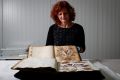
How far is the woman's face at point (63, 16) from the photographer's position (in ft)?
4.78

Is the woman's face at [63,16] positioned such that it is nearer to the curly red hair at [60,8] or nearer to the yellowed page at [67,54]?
the curly red hair at [60,8]

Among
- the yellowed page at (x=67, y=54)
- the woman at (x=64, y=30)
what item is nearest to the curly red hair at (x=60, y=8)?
the woman at (x=64, y=30)

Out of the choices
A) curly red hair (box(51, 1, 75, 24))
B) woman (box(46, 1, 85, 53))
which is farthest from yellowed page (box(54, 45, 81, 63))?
curly red hair (box(51, 1, 75, 24))

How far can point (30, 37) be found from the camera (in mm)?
2932

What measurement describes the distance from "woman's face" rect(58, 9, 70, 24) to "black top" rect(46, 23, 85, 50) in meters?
0.05

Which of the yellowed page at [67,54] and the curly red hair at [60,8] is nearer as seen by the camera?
the yellowed page at [67,54]

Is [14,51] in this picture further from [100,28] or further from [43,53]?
[43,53]

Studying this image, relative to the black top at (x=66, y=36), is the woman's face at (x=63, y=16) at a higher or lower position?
higher

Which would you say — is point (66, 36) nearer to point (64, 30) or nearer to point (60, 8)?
point (64, 30)

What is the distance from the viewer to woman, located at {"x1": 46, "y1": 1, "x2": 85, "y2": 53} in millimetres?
1449

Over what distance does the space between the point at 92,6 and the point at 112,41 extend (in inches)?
19.6

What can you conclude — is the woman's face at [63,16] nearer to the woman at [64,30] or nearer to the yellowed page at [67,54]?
the woman at [64,30]

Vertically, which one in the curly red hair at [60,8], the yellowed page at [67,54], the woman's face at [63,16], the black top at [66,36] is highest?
the curly red hair at [60,8]

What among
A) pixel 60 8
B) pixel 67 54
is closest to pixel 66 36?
pixel 60 8
